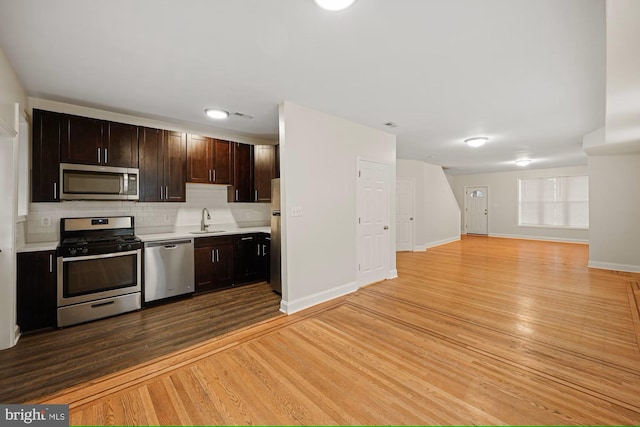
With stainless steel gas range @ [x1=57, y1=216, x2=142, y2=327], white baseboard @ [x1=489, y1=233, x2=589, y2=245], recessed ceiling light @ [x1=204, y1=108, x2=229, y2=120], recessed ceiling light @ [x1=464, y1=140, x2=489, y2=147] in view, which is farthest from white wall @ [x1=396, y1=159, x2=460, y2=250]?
stainless steel gas range @ [x1=57, y1=216, x2=142, y2=327]

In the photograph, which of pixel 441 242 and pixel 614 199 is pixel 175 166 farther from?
pixel 614 199

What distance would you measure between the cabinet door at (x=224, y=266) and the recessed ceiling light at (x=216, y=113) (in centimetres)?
191

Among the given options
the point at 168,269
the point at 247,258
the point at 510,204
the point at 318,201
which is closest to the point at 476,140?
the point at 318,201

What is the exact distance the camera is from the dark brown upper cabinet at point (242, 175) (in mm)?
4750

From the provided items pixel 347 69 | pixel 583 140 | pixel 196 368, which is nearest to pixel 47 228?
pixel 196 368

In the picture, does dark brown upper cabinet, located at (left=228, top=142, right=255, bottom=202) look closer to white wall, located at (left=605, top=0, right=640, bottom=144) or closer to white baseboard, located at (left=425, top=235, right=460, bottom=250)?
white wall, located at (left=605, top=0, right=640, bottom=144)

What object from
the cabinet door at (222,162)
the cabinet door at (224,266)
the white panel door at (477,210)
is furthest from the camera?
the white panel door at (477,210)

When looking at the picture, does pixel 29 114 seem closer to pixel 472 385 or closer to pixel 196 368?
pixel 196 368

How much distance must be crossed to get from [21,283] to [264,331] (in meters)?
2.55

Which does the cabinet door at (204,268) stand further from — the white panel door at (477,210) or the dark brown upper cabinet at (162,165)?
the white panel door at (477,210)

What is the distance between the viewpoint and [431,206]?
8492mm

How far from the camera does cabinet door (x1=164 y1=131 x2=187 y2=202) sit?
4.03m

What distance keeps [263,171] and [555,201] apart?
33.3ft

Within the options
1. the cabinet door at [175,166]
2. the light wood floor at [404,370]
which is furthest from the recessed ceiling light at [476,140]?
the cabinet door at [175,166]
